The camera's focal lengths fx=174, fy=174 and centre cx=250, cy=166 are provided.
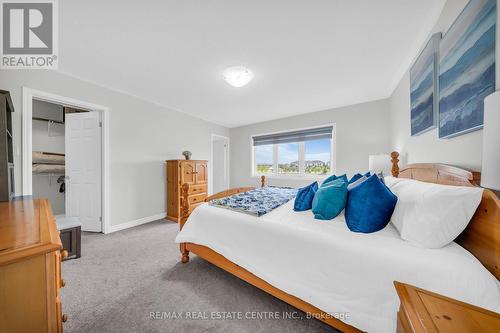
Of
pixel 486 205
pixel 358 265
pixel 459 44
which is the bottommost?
pixel 358 265

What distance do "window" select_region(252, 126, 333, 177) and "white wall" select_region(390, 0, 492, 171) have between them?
1323mm

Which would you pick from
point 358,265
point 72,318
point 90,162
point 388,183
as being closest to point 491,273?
point 358,265

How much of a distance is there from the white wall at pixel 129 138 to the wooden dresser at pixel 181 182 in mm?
188

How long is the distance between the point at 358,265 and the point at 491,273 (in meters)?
0.55

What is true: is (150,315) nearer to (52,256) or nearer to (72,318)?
(72,318)

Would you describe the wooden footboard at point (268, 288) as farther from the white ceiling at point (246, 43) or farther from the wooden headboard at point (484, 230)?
the white ceiling at point (246, 43)

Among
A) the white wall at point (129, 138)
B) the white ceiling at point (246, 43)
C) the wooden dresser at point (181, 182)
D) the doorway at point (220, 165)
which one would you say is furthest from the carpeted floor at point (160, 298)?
the doorway at point (220, 165)

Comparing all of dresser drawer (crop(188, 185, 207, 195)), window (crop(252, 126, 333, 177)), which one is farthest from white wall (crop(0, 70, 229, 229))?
window (crop(252, 126, 333, 177))

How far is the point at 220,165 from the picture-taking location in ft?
18.7

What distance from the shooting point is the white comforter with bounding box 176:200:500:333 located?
81 cm

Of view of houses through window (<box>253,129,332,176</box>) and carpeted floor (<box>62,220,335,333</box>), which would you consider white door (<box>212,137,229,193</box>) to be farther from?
carpeted floor (<box>62,220,335,333</box>)

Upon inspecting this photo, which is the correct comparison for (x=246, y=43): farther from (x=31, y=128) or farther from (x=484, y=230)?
(x=31, y=128)

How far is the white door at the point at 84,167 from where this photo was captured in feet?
9.48

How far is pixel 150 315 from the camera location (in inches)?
52.6
